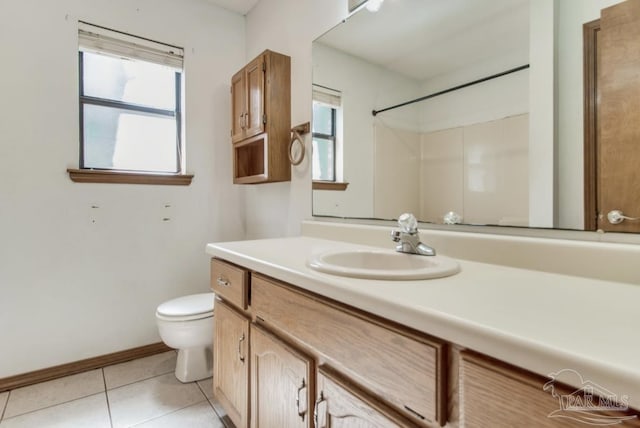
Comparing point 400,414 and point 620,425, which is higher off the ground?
point 620,425

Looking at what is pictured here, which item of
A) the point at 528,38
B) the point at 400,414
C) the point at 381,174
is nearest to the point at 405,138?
the point at 381,174

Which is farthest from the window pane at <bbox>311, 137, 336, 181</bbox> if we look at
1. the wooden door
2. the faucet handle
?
the wooden door

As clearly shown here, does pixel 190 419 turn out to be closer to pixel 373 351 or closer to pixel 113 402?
pixel 113 402

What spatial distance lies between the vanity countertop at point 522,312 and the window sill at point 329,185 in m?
0.76

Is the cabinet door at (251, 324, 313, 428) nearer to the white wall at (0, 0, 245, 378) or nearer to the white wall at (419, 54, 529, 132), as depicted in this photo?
the white wall at (419, 54, 529, 132)

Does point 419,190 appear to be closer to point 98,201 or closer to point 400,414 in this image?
point 400,414

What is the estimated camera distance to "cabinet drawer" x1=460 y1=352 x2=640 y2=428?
37 cm

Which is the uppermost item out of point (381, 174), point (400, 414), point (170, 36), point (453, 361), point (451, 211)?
point (170, 36)

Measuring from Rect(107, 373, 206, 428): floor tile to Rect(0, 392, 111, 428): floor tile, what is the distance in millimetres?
47

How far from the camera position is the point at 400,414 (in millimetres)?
606

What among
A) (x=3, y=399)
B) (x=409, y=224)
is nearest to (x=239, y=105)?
(x=409, y=224)

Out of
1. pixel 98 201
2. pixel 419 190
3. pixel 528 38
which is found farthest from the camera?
pixel 98 201

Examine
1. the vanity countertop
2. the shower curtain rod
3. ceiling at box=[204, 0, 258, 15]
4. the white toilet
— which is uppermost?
ceiling at box=[204, 0, 258, 15]

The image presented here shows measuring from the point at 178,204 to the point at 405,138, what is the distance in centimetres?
164
